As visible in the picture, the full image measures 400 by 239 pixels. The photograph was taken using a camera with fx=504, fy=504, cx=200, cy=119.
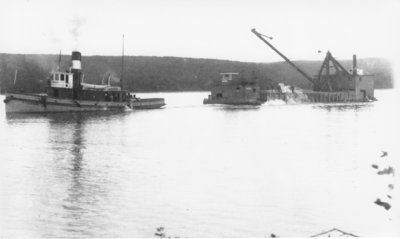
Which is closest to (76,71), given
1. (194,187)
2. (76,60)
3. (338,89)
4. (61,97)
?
(76,60)

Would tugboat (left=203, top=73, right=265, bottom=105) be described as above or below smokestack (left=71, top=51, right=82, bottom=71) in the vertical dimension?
below

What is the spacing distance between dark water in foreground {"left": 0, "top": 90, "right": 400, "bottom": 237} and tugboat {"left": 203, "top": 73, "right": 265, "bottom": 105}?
3643 centimetres

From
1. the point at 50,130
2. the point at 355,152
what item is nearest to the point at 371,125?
the point at 355,152

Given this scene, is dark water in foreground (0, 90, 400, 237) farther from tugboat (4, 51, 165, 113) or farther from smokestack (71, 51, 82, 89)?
smokestack (71, 51, 82, 89)

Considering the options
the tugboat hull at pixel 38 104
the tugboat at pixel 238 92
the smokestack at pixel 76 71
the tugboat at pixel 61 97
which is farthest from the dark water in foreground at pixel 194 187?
the tugboat at pixel 238 92

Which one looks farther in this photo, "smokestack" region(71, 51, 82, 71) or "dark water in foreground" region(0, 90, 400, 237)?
"smokestack" region(71, 51, 82, 71)

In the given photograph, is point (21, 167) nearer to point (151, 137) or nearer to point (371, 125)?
point (151, 137)

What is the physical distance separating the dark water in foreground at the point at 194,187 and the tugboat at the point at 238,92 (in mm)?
36434

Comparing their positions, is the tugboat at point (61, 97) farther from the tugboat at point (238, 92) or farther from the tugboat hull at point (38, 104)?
the tugboat at point (238, 92)

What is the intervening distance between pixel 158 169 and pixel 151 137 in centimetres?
1042

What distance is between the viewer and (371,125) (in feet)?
113

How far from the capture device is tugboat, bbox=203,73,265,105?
62.1 metres

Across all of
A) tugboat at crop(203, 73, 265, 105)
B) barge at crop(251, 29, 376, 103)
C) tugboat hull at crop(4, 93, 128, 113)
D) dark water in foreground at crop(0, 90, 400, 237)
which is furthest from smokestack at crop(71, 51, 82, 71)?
barge at crop(251, 29, 376, 103)

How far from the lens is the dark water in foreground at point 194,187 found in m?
10.3
